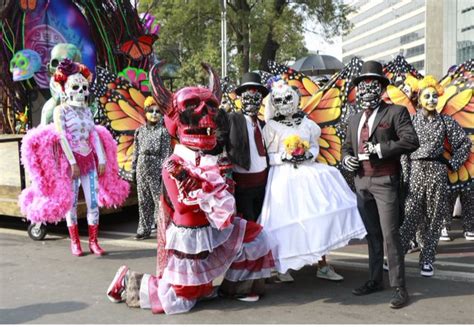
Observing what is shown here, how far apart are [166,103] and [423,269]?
3.02 meters

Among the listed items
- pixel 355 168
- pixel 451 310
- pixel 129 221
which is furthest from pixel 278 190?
pixel 129 221

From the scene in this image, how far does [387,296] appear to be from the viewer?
183 inches

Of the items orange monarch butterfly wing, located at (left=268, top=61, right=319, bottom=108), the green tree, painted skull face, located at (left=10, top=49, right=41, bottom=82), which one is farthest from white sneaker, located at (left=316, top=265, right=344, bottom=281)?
the green tree

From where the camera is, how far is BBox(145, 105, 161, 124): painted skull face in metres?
7.14

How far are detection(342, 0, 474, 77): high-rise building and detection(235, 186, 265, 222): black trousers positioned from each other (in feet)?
17.3

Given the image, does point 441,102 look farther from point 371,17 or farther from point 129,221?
point 371,17

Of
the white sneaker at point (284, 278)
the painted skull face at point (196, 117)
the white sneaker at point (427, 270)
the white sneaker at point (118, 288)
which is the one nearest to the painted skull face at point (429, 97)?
the white sneaker at point (427, 270)

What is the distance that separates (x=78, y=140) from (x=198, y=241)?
2706mm

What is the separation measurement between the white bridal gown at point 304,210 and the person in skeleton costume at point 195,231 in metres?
0.18

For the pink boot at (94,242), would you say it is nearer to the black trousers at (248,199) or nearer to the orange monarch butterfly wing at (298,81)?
the black trousers at (248,199)

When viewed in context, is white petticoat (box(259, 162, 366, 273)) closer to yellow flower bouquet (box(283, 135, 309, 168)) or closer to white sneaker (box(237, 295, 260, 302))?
yellow flower bouquet (box(283, 135, 309, 168))

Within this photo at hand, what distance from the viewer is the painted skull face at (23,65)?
11.3 metres

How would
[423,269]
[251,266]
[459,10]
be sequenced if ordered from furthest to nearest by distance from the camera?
[459,10], [423,269], [251,266]

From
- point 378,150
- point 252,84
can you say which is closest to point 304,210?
point 378,150
